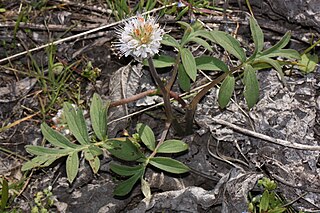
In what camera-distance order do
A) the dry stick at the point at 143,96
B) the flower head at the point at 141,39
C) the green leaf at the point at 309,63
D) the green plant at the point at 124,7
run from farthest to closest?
the green plant at the point at 124,7
the green leaf at the point at 309,63
the dry stick at the point at 143,96
the flower head at the point at 141,39

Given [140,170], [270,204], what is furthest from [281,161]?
[140,170]

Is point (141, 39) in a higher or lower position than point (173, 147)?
higher

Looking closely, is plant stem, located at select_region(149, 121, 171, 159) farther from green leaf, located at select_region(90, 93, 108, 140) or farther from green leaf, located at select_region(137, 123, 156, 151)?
green leaf, located at select_region(90, 93, 108, 140)

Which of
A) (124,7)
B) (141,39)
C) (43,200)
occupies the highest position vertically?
(141,39)

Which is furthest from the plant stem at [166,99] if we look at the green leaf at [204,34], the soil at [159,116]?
the green leaf at [204,34]

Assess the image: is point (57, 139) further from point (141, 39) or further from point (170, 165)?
point (141, 39)

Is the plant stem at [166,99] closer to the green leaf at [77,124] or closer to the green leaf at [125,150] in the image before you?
the green leaf at [125,150]

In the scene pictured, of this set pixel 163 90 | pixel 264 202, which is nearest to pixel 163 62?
pixel 163 90

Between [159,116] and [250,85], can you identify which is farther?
[159,116]
